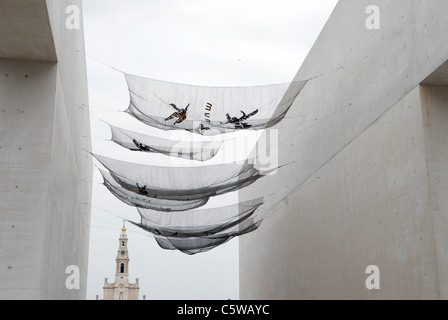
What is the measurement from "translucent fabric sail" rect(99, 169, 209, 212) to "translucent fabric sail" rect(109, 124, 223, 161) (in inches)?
37.7

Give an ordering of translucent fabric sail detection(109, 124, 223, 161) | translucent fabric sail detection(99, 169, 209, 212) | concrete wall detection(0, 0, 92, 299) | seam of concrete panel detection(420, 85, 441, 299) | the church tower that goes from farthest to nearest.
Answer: the church tower < translucent fabric sail detection(99, 169, 209, 212) < translucent fabric sail detection(109, 124, 223, 161) < seam of concrete panel detection(420, 85, 441, 299) < concrete wall detection(0, 0, 92, 299)

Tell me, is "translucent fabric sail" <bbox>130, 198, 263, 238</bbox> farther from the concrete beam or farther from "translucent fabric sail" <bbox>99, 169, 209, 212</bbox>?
the concrete beam

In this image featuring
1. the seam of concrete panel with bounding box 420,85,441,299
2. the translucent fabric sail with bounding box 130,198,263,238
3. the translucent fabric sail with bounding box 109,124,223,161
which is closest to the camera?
the seam of concrete panel with bounding box 420,85,441,299

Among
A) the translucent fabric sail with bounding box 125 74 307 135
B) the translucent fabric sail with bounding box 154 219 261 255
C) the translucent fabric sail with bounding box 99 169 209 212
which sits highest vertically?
the translucent fabric sail with bounding box 125 74 307 135

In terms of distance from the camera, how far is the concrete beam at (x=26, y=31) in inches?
191

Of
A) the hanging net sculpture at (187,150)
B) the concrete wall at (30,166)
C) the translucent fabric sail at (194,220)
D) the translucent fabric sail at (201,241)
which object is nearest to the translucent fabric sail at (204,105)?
the hanging net sculpture at (187,150)

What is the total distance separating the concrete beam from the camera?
15.9 feet

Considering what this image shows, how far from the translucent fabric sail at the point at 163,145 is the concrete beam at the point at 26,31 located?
259 cm

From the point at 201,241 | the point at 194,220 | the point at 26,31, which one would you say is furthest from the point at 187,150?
the point at 26,31

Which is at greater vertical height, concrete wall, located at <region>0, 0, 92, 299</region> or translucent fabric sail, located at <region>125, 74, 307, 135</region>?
translucent fabric sail, located at <region>125, 74, 307, 135</region>

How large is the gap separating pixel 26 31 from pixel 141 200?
4.39 m

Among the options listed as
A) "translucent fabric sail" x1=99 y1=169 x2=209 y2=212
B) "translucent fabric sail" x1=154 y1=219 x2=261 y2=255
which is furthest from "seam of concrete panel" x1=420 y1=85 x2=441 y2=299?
"translucent fabric sail" x1=154 y1=219 x2=261 y2=255
